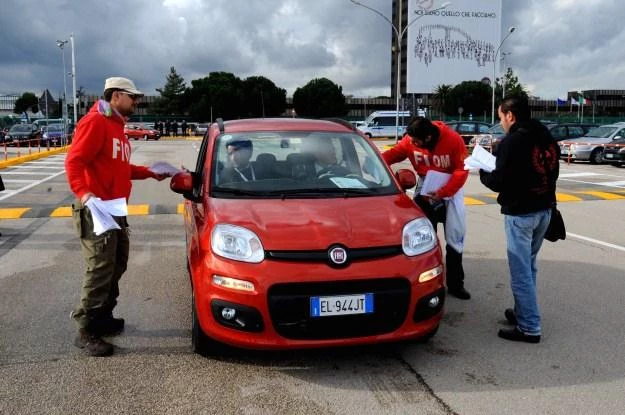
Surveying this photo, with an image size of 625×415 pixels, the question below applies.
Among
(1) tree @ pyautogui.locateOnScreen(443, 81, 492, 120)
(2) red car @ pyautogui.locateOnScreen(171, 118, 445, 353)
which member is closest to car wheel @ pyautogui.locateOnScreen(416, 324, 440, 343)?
(2) red car @ pyautogui.locateOnScreen(171, 118, 445, 353)

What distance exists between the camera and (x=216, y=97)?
9444 centimetres

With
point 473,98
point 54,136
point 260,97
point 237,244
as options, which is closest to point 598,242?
point 237,244

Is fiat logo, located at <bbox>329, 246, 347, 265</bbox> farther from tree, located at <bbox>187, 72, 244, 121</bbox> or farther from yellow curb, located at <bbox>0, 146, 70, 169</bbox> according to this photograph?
tree, located at <bbox>187, 72, 244, 121</bbox>

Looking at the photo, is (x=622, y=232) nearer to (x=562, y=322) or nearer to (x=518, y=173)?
(x=562, y=322)

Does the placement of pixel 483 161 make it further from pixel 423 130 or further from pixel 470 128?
pixel 470 128

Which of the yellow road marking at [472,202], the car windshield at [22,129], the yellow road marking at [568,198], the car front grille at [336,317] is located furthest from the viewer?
the car windshield at [22,129]

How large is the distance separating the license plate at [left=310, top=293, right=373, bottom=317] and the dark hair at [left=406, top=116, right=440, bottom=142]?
82.7 inches

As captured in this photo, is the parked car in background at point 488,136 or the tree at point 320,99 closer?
the parked car in background at point 488,136

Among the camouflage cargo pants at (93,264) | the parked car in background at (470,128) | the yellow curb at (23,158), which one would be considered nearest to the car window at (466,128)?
the parked car in background at (470,128)

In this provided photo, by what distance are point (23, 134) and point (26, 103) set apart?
Answer: 351 feet

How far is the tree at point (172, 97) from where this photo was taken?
108062 mm

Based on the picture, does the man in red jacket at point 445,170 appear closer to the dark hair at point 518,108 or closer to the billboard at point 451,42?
the dark hair at point 518,108

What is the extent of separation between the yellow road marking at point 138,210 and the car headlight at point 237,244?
7.27 metres

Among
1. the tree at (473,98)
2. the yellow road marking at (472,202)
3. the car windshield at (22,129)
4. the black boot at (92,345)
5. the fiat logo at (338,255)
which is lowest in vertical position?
the black boot at (92,345)
